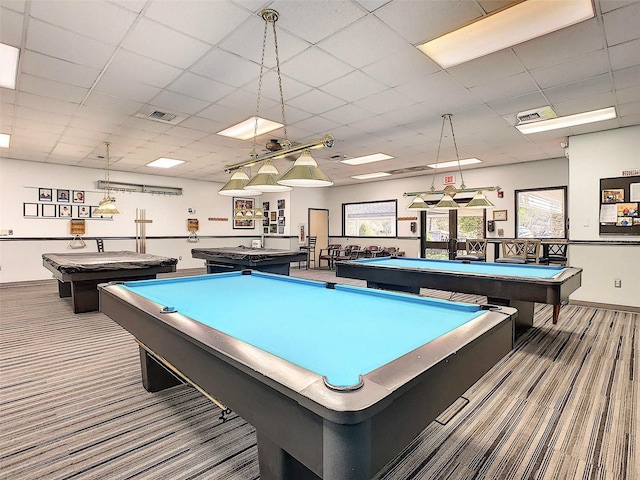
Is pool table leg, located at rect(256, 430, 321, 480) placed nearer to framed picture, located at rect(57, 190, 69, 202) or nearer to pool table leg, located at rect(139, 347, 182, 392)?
pool table leg, located at rect(139, 347, 182, 392)

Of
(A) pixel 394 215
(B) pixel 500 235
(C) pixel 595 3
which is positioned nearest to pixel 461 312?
(C) pixel 595 3

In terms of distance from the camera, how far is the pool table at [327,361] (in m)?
0.93

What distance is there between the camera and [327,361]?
4.04ft

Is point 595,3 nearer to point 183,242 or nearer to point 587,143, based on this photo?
point 587,143

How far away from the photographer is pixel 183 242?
10.6 m

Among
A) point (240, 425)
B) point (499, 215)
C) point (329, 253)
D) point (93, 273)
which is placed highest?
point (499, 215)

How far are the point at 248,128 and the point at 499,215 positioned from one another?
651 cm

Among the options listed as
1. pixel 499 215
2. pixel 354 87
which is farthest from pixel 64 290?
pixel 499 215

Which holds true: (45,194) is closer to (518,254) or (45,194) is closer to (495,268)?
(495,268)

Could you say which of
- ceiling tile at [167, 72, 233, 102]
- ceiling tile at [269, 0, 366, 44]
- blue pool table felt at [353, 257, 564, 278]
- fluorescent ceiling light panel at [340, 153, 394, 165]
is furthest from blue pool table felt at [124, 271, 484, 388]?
fluorescent ceiling light panel at [340, 153, 394, 165]

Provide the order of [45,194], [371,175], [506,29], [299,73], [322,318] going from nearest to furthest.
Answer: [322,318] < [506,29] < [299,73] < [45,194] < [371,175]

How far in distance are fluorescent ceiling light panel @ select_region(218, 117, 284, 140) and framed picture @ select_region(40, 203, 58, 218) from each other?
→ 562 cm

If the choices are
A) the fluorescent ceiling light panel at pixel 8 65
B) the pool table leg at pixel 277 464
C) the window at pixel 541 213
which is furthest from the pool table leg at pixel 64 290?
the window at pixel 541 213

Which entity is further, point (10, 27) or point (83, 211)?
point (83, 211)
